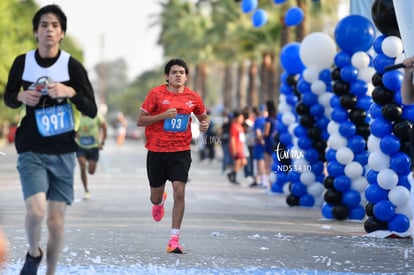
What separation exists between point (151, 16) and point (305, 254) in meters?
66.5

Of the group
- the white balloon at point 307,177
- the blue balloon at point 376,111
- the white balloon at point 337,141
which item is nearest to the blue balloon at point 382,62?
the blue balloon at point 376,111

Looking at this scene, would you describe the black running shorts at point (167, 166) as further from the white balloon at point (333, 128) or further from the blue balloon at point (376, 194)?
the white balloon at point (333, 128)

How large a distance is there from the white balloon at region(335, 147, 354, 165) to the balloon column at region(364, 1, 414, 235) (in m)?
1.94

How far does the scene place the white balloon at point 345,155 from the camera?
13.8 metres

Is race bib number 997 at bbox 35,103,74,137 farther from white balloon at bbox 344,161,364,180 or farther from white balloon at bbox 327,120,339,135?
white balloon at bbox 327,120,339,135

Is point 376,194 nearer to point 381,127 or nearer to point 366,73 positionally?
point 381,127

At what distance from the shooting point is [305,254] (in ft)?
32.0

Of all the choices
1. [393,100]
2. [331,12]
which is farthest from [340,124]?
[331,12]

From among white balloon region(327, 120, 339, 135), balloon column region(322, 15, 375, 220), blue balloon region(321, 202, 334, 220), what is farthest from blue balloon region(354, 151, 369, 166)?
blue balloon region(321, 202, 334, 220)

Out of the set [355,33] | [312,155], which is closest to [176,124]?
[355,33]

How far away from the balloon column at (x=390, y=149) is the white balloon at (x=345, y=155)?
1938 millimetres

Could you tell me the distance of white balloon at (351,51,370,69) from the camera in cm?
1350

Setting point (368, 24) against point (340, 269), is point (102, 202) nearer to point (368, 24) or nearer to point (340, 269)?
point (368, 24)

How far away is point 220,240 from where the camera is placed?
10.8m
